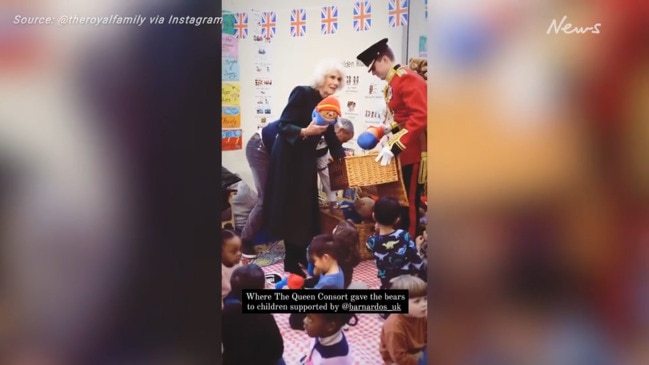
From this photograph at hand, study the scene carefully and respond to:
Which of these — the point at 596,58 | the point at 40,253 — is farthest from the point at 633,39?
the point at 40,253

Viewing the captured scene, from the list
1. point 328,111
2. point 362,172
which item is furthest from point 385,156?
point 328,111

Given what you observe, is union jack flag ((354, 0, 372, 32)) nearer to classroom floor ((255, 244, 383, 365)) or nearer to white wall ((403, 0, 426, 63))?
white wall ((403, 0, 426, 63))

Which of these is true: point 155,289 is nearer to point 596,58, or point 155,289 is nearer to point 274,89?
point 274,89

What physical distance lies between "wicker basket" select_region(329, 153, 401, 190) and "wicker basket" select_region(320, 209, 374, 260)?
0.24ft

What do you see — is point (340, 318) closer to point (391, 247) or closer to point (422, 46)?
point (391, 247)

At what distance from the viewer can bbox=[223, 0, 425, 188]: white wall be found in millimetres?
1196

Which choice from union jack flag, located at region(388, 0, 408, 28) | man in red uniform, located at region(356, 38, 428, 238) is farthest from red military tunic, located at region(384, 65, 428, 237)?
union jack flag, located at region(388, 0, 408, 28)

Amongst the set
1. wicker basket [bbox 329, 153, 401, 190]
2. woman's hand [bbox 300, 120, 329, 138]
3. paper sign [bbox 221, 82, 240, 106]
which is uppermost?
paper sign [bbox 221, 82, 240, 106]

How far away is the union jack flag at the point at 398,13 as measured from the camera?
1169 millimetres

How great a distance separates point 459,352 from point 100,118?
109 centimetres

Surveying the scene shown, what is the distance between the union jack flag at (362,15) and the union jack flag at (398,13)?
0.17 feet

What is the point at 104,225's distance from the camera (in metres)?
1.27

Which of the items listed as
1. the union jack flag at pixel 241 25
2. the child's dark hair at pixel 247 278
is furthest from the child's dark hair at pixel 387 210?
the union jack flag at pixel 241 25

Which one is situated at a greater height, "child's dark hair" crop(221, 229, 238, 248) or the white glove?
the white glove
